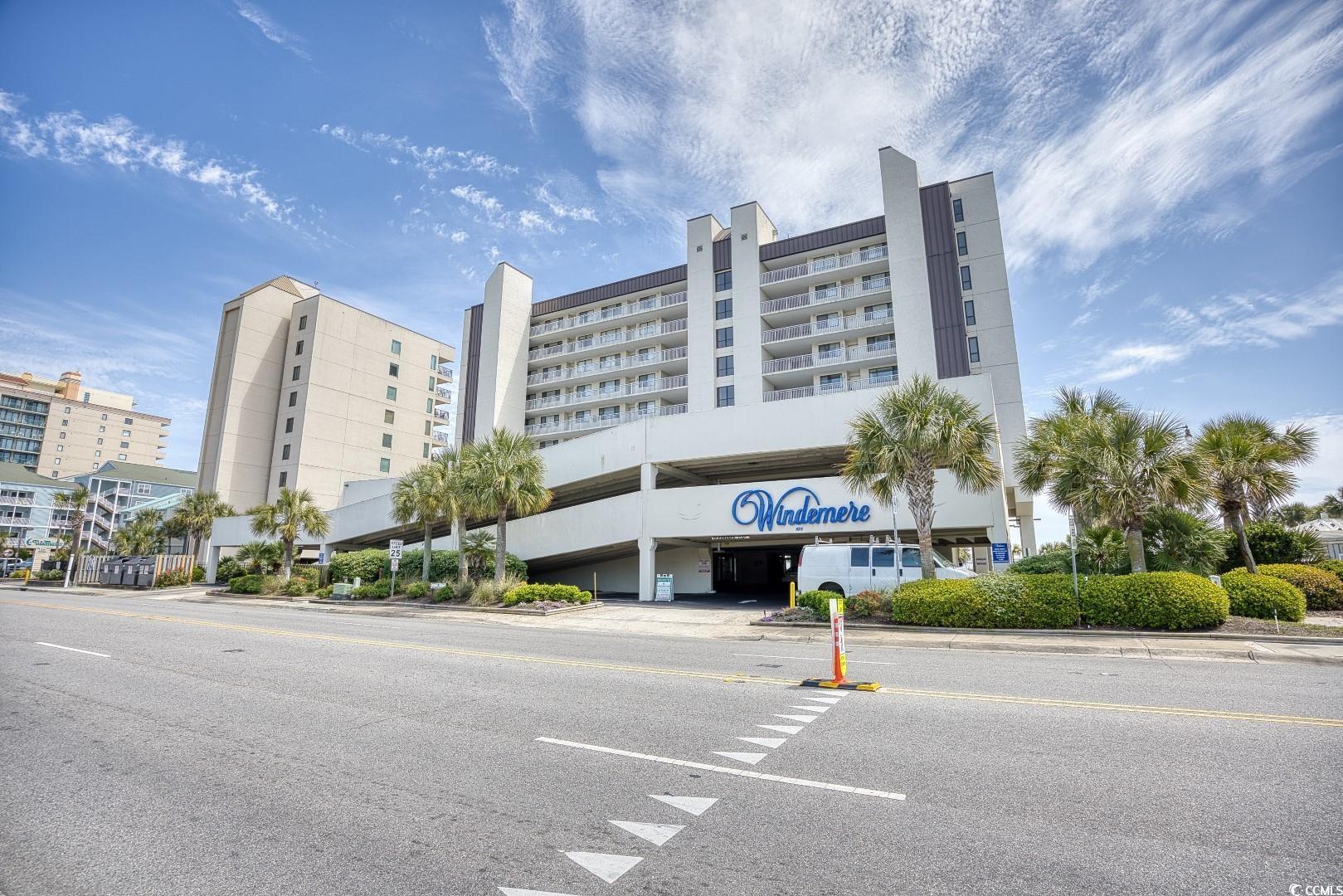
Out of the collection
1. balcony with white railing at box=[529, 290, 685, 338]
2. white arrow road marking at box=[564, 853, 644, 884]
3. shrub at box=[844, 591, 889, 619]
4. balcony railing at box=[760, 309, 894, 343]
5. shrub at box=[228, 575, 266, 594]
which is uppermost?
balcony with white railing at box=[529, 290, 685, 338]

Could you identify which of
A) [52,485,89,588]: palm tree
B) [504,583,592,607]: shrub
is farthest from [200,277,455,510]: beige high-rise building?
[504,583,592,607]: shrub

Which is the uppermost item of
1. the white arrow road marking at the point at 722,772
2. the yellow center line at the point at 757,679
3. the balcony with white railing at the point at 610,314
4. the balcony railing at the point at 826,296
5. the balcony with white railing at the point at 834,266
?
the balcony with white railing at the point at 610,314

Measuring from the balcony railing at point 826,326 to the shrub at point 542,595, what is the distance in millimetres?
25806

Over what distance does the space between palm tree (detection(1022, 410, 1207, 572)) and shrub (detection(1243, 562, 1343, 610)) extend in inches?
131

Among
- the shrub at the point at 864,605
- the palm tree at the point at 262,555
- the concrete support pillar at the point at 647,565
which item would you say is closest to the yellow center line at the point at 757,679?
the shrub at the point at 864,605

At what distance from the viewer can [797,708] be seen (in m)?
7.61

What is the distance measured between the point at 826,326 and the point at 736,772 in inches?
1619

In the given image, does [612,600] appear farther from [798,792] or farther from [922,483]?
[798,792]

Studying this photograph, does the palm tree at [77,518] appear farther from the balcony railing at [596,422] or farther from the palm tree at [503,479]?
the palm tree at [503,479]

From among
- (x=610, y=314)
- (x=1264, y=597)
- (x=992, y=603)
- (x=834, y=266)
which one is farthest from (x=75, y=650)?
(x=610, y=314)

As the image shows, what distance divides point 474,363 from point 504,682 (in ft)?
170

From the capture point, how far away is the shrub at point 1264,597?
46.9ft

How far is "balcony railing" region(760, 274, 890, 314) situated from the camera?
141 feet

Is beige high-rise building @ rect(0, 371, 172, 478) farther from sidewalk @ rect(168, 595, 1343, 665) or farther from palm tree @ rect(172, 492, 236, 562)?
sidewalk @ rect(168, 595, 1343, 665)
